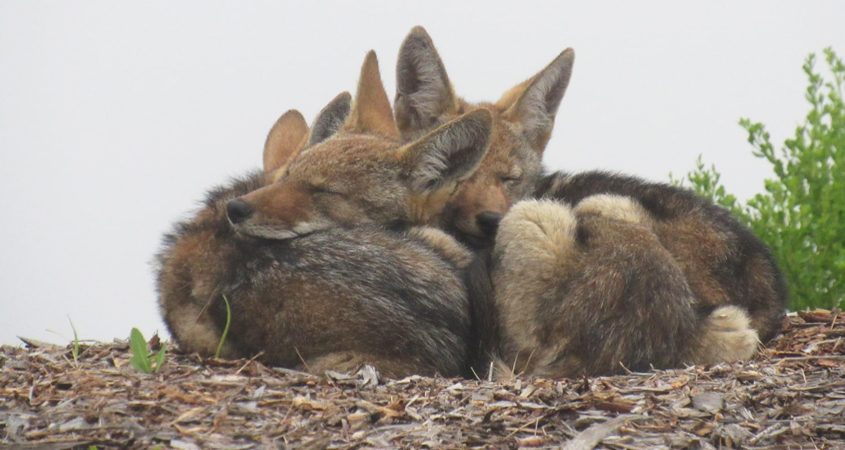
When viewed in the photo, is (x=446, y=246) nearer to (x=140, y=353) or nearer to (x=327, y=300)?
(x=327, y=300)

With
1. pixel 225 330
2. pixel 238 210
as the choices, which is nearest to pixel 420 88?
pixel 238 210

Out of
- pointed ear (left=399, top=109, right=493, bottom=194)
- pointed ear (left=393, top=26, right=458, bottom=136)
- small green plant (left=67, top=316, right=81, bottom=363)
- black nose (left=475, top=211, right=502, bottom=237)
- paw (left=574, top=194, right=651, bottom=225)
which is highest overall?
pointed ear (left=393, top=26, right=458, bottom=136)

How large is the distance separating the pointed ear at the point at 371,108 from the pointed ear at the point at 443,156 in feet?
2.01

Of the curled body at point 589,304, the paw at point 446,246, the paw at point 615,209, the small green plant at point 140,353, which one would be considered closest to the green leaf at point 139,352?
the small green plant at point 140,353

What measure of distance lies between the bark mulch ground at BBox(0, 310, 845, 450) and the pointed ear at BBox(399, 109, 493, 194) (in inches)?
67.6

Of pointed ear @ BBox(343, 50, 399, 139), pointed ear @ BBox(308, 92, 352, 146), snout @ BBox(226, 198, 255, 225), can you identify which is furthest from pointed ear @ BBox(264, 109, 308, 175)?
snout @ BBox(226, 198, 255, 225)

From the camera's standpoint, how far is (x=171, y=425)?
5105 mm

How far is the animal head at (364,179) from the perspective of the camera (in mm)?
6621

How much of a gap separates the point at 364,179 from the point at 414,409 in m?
2.14

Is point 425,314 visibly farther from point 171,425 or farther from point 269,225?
point 171,425

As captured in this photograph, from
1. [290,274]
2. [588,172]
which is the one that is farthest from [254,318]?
[588,172]

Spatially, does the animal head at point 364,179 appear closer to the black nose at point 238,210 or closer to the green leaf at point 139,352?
the black nose at point 238,210

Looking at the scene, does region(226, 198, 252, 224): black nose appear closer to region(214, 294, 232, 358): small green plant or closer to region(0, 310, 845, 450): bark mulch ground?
region(214, 294, 232, 358): small green plant

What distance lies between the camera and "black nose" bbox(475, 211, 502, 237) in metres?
7.30
